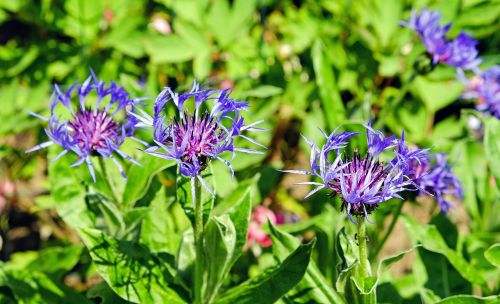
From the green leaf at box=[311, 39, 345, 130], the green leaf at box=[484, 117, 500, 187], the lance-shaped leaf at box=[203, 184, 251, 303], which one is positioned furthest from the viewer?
the green leaf at box=[311, 39, 345, 130]

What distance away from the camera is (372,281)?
142 centimetres

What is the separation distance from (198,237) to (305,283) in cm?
35

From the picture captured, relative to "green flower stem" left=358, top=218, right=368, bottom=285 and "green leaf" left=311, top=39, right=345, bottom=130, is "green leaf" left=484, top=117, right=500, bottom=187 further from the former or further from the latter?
"green flower stem" left=358, top=218, right=368, bottom=285

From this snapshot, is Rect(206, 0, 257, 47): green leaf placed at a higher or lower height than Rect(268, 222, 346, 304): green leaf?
higher

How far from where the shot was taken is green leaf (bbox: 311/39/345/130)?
2.25 metres

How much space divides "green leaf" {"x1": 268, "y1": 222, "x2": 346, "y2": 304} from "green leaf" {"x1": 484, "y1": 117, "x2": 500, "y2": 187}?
1.90ft

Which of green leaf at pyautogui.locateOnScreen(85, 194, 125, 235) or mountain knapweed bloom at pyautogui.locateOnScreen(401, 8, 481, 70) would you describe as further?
mountain knapweed bloom at pyautogui.locateOnScreen(401, 8, 481, 70)

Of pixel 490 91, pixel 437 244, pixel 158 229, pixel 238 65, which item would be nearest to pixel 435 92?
pixel 490 91

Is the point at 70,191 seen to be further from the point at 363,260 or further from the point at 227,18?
the point at 227,18

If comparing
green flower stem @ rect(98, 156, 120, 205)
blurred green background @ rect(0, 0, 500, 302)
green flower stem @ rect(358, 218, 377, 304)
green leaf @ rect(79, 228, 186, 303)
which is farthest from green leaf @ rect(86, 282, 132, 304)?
blurred green background @ rect(0, 0, 500, 302)

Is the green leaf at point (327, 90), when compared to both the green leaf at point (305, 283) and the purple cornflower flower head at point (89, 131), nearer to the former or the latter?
the green leaf at point (305, 283)

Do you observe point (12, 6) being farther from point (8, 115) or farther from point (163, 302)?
point (163, 302)

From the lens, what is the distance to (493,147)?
191 cm

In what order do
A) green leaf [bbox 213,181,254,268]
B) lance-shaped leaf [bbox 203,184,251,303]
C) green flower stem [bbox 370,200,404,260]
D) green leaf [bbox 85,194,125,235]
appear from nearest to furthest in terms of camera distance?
lance-shaped leaf [bbox 203,184,251,303], green leaf [bbox 213,181,254,268], green leaf [bbox 85,194,125,235], green flower stem [bbox 370,200,404,260]
